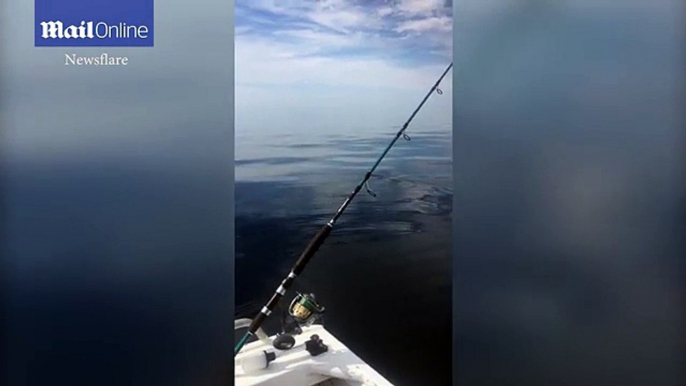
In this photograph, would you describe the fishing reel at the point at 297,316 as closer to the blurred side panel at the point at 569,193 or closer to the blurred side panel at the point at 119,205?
the blurred side panel at the point at 119,205

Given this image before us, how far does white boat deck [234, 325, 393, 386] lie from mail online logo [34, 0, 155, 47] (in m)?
0.75

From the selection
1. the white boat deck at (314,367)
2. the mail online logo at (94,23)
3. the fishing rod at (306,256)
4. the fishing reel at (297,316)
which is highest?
the mail online logo at (94,23)

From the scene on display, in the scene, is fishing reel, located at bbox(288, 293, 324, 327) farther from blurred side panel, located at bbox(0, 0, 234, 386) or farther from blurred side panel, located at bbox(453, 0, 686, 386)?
blurred side panel, located at bbox(453, 0, 686, 386)

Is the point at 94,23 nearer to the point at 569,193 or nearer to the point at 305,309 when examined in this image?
the point at 305,309

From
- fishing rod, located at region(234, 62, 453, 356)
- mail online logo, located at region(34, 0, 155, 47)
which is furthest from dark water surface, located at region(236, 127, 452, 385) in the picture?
mail online logo, located at region(34, 0, 155, 47)

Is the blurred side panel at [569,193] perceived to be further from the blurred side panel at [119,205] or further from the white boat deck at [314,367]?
the blurred side panel at [119,205]

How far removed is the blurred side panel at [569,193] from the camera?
47.3 inches

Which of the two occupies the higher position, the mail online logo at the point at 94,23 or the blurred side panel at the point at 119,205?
the mail online logo at the point at 94,23

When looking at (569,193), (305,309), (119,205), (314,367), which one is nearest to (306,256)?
(305,309)

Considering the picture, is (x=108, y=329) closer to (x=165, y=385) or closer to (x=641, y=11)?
(x=165, y=385)

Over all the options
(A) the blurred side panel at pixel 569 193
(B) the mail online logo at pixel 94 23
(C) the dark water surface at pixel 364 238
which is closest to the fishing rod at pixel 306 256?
(C) the dark water surface at pixel 364 238

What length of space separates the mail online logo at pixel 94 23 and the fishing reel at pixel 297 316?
2.22ft

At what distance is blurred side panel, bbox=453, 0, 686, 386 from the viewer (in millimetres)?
1200

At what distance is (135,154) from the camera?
1179 mm
